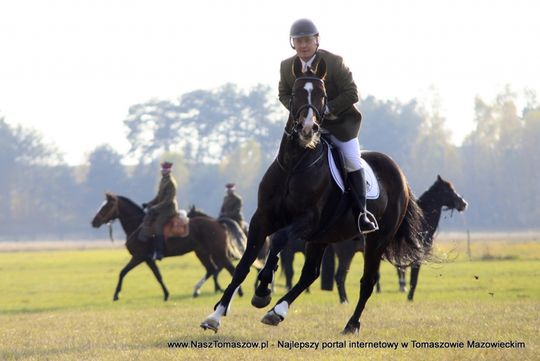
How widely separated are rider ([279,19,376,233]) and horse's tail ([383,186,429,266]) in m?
2.04

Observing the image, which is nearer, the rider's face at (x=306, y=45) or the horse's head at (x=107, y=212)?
the rider's face at (x=306, y=45)

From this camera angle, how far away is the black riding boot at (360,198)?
11938mm

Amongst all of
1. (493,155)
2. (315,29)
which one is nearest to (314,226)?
(315,29)

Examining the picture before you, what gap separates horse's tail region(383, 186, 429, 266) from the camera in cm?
1405

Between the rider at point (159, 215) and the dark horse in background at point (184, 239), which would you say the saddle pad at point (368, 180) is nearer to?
the rider at point (159, 215)

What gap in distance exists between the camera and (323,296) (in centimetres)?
2378

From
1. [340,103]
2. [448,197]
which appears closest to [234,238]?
[448,197]

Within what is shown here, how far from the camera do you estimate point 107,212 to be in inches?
999

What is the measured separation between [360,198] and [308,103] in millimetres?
1599

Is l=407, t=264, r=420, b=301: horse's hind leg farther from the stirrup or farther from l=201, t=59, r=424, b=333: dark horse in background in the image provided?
l=201, t=59, r=424, b=333: dark horse in background

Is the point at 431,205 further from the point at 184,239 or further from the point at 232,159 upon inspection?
the point at 232,159

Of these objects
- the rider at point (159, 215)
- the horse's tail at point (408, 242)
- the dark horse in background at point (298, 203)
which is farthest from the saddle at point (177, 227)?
the dark horse in background at point (298, 203)

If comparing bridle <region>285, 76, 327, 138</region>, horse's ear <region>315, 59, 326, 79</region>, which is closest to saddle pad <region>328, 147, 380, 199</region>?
bridle <region>285, 76, 327, 138</region>

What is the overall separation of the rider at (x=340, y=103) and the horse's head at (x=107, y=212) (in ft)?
45.6
